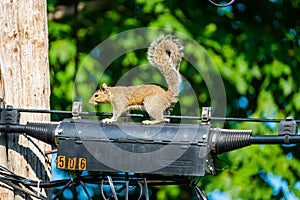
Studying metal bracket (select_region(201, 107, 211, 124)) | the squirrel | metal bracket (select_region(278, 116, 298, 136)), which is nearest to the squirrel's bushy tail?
the squirrel

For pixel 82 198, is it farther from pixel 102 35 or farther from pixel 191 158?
pixel 191 158

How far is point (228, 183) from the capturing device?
17.3ft

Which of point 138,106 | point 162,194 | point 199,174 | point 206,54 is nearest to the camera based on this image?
point 199,174

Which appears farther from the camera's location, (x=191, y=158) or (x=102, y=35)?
(x=102, y=35)

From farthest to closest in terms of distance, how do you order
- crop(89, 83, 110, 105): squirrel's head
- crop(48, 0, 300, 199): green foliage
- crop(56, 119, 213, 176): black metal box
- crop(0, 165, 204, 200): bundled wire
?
crop(48, 0, 300, 199): green foliage
crop(89, 83, 110, 105): squirrel's head
crop(0, 165, 204, 200): bundled wire
crop(56, 119, 213, 176): black metal box

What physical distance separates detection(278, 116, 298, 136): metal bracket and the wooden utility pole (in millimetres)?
914

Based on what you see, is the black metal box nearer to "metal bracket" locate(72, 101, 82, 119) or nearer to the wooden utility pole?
"metal bracket" locate(72, 101, 82, 119)

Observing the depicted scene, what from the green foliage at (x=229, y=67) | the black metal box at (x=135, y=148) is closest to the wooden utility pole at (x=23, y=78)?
the black metal box at (x=135, y=148)

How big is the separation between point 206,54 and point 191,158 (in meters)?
1.73

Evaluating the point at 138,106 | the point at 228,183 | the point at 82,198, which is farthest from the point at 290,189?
the point at 138,106

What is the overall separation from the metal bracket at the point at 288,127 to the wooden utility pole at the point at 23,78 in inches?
36.0

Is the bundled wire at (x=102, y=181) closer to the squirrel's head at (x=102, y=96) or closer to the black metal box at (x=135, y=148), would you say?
the black metal box at (x=135, y=148)

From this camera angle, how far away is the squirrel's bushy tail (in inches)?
150

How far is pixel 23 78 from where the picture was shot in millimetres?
3811
